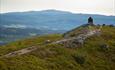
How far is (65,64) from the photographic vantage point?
2498 inches

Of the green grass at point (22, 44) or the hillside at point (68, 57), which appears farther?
the green grass at point (22, 44)

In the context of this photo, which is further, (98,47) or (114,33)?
(114,33)

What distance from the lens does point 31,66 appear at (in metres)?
54.2

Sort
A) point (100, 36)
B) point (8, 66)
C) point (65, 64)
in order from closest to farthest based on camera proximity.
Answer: point (8, 66) → point (65, 64) → point (100, 36)

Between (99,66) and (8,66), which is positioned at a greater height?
(8,66)

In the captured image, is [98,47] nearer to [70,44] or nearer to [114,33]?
[70,44]

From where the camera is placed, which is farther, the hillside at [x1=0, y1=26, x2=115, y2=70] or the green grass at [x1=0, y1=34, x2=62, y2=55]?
the green grass at [x1=0, y1=34, x2=62, y2=55]

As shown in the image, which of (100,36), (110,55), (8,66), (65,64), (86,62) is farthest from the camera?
(100,36)

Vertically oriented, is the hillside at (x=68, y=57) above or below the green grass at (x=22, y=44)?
above

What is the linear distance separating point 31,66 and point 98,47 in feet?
106

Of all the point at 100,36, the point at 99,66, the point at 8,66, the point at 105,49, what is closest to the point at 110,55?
the point at 105,49

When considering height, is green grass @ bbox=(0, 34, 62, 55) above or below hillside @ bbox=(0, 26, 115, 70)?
below

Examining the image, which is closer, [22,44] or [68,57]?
[68,57]

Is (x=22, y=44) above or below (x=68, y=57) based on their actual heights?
below
